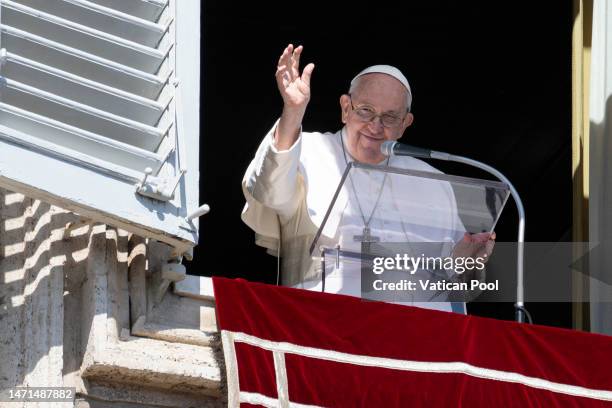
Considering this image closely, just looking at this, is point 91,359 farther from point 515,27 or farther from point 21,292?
point 515,27

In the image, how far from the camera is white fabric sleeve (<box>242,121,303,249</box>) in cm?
624

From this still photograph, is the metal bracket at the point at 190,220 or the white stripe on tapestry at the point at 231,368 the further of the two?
the metal bracket at the point at 190,220

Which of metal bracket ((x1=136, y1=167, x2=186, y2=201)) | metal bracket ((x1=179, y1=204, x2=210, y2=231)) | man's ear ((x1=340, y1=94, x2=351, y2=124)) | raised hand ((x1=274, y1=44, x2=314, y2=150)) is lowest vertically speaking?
metal bracket ((x1=179, y1=204, x2=210, y2=231))

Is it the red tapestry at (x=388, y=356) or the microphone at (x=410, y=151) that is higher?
the microphone at (x=410, y=151)

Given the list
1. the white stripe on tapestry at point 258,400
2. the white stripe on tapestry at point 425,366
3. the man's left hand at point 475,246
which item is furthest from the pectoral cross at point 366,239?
the white stripe on tapestry at point 258,400

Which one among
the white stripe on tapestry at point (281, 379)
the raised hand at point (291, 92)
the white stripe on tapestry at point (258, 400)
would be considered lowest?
the white stripe on tapestry at point (258, 400)

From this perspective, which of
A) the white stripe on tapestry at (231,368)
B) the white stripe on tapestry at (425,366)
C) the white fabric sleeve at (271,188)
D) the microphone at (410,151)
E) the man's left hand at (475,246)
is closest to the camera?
the white stripe on tapestry at (231,368)

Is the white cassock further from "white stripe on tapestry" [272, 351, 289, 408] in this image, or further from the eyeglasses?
"white stripe on tapestry" [272, 351, 289, 408]

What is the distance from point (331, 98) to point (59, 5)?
331 cm

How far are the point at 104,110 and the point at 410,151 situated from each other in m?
0.92

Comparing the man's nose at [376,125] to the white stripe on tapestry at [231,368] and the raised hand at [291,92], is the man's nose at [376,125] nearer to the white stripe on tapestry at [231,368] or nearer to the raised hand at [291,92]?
the raised hand at [291,92]

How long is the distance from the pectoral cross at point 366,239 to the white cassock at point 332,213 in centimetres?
2

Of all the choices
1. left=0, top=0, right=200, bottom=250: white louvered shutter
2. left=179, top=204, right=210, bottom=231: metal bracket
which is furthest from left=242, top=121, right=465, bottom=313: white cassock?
left=179, top=204, right=210, bottom=231: metal bracket

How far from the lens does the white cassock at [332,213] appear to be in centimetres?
614
